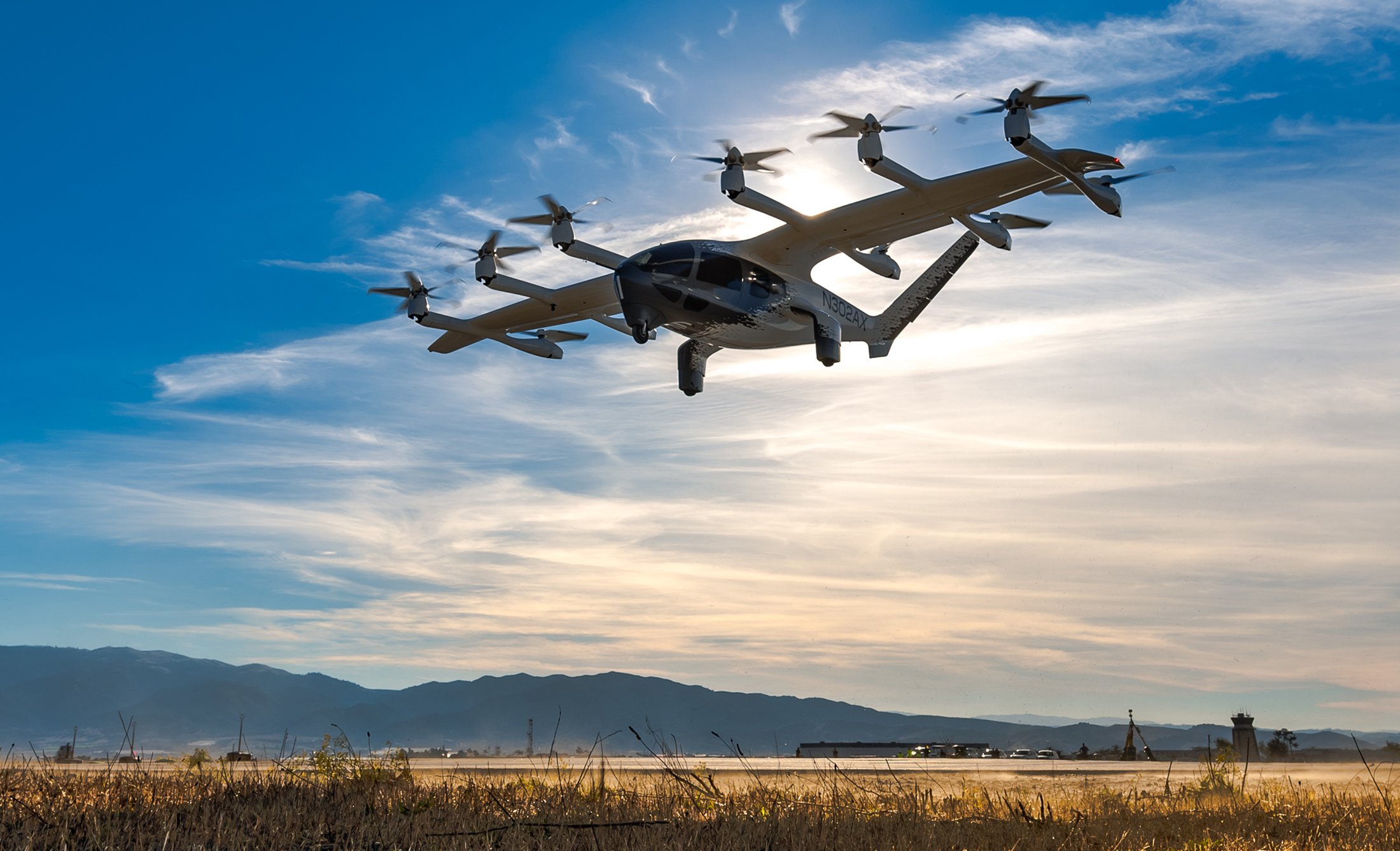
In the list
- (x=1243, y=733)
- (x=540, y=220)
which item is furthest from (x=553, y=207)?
(x=1243, y=733)

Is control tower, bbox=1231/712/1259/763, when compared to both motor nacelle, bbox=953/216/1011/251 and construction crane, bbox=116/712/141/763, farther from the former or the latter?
construction crane, bbox=116/712/141/763

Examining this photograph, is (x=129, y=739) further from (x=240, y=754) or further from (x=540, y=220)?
(x=540, y=220)

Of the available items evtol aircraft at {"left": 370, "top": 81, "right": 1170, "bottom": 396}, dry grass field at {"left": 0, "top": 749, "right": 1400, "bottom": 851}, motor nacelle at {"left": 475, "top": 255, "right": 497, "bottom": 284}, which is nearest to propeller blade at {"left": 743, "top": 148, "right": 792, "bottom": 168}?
evtol aircraft at {"left": 370, "top": 81, "right": 1170, "bottom": 396}

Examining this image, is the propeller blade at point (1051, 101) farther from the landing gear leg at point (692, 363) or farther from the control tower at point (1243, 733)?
the control tower at point (1243, 733)

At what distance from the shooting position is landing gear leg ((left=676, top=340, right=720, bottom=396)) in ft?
105

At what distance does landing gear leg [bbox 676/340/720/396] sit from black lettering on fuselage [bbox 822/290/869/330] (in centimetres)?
401

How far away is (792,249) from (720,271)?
136 inches

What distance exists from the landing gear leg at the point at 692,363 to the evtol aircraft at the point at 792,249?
4 cm

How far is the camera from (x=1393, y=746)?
153 ft

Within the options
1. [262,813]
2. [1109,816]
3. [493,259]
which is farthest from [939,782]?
[493,259]

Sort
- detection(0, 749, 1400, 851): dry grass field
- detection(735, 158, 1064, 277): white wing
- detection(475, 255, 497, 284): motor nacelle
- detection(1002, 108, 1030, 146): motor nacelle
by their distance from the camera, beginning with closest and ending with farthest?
detection(0, 749, 1400, 851): dry grass field → detection(1002, 108, 1030, 146): motor nacelle → detection(735, 158, 1064, 277): white wing → detection(475, 255, 497, 284): motor nacelle

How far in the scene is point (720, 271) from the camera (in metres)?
29.1

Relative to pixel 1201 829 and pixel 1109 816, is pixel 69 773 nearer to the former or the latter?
pixel 1109 816

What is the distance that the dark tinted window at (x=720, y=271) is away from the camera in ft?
94.4
